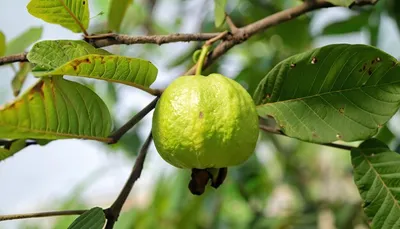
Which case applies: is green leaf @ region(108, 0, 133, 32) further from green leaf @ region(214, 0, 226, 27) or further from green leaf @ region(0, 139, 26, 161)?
green leaf @ region(0, 139, 26, 161)

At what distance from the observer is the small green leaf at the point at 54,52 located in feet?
2.03

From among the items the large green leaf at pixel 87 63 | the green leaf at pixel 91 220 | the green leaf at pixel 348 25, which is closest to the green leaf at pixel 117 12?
the large green leaf at pixel 87 63

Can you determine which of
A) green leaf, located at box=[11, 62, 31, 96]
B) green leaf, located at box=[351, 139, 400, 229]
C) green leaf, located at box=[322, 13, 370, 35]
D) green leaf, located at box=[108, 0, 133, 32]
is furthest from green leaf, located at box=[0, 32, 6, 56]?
green leaf, located at box=[322, 13, 370, 35]

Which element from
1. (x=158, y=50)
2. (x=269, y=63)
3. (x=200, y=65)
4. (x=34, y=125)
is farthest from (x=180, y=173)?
(x=158, y=50)

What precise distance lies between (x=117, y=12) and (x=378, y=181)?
57 centimetres

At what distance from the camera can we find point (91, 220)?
25.9 inches

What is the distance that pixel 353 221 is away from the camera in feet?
5.17

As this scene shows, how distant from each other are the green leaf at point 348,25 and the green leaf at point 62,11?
920 mm

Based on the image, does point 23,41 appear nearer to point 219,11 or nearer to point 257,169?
point 219,11

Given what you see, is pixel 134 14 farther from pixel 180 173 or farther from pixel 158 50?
pixel 180 173

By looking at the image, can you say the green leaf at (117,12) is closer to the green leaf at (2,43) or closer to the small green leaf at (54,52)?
the green leaf at (2,43)

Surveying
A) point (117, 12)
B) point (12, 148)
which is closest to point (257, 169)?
point (117, 12)

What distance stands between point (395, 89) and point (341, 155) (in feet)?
11.3

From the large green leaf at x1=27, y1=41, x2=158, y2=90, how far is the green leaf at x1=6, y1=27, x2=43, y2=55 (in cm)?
44
